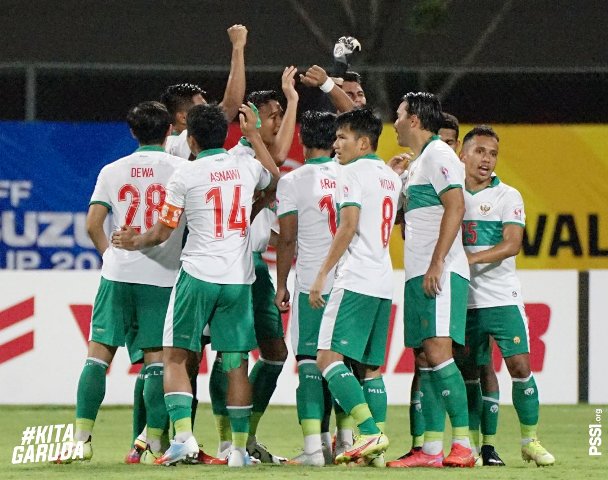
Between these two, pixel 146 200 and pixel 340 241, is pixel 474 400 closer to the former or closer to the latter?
pixel 340 241

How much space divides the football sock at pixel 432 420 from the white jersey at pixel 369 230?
619 mm

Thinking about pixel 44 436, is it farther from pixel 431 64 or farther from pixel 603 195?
pixel 431 64

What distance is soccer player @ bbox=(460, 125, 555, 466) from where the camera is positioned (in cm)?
850

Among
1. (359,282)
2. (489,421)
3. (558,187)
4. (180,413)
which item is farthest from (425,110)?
(558,187)

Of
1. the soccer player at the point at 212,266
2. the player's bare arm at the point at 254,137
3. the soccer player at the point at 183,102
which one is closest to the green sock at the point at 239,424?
the soccer player at the point at 212,266

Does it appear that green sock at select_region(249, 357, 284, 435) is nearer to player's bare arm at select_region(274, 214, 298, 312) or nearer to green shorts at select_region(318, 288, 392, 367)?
player's bare arm at select_region(274, 214, 298, 312)

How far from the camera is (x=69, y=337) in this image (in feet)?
39.6

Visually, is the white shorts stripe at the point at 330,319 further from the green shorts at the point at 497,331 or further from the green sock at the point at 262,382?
the green shorts at the point at 497,331

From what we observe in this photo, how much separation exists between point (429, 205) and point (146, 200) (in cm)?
162

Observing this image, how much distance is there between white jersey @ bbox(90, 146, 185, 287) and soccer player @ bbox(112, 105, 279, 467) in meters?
0.27

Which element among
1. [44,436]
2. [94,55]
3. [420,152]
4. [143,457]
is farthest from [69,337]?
[94,55]

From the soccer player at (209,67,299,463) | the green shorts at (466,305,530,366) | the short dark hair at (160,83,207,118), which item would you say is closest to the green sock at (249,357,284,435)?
the soccer player at (209,67,299,463)

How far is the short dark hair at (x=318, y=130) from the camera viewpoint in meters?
8.42

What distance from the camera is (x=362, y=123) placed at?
8.12 meters
